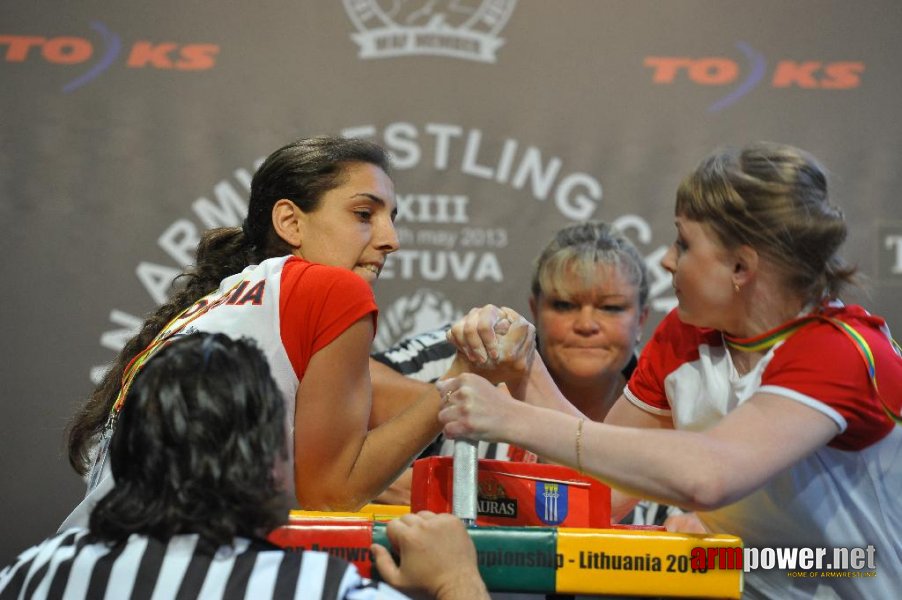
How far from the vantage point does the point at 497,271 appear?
333 centimetres

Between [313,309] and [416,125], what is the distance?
1740 millimetres

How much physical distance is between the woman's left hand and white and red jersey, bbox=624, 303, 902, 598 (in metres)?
0.37

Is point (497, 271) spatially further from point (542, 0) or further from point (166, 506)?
point (166, 506)

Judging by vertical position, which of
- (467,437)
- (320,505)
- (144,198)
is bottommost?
(320,505)

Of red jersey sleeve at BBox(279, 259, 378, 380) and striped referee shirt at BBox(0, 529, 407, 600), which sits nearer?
striped referee shirt at BBox(0, 529, 407, 600)

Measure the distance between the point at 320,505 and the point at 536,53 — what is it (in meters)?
2.06

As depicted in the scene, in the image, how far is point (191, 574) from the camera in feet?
3.62

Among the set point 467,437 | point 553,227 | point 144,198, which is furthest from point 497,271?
point 467,437

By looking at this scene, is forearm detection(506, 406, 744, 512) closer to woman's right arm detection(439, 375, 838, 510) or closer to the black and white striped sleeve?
woman's right arm detection(439, 375, 838, 510)

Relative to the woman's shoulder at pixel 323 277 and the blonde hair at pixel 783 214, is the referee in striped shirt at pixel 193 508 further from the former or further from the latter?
the blonde hair at pixel 783 214

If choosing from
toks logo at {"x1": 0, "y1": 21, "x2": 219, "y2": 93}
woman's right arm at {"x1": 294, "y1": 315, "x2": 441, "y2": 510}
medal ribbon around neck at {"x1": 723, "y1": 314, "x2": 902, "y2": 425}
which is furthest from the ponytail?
toks logo at {"x1": 0, "y1": 21, "x2": 219, "y2": 93}

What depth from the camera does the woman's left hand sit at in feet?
4.63

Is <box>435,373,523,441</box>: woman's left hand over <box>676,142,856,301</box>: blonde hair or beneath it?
beneath

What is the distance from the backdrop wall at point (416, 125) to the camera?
329cm
